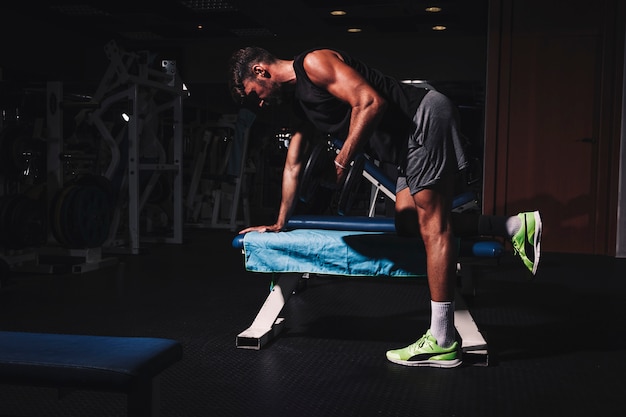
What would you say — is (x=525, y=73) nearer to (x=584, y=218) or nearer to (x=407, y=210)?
(x=584, y=218)

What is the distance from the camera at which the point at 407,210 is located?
204 cm

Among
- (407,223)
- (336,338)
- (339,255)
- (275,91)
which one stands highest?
(275,91)

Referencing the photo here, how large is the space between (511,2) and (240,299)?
3.45 m

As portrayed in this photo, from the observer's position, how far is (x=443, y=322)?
1.92m

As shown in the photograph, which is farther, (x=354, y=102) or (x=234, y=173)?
(x=234, y=173)

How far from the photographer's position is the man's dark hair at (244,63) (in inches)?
75.0

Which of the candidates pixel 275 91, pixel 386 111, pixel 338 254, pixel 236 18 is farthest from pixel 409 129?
pixel 236 18

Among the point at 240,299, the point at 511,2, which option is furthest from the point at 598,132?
the point at 240,299

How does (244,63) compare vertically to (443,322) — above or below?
above

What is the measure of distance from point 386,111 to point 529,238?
64cm

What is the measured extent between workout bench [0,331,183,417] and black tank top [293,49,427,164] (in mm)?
1009

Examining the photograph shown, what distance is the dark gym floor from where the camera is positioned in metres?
1.62

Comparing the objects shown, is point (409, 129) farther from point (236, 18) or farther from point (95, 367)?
point (236, 18)

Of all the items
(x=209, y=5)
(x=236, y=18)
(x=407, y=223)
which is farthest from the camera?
(x=236, y=18)
